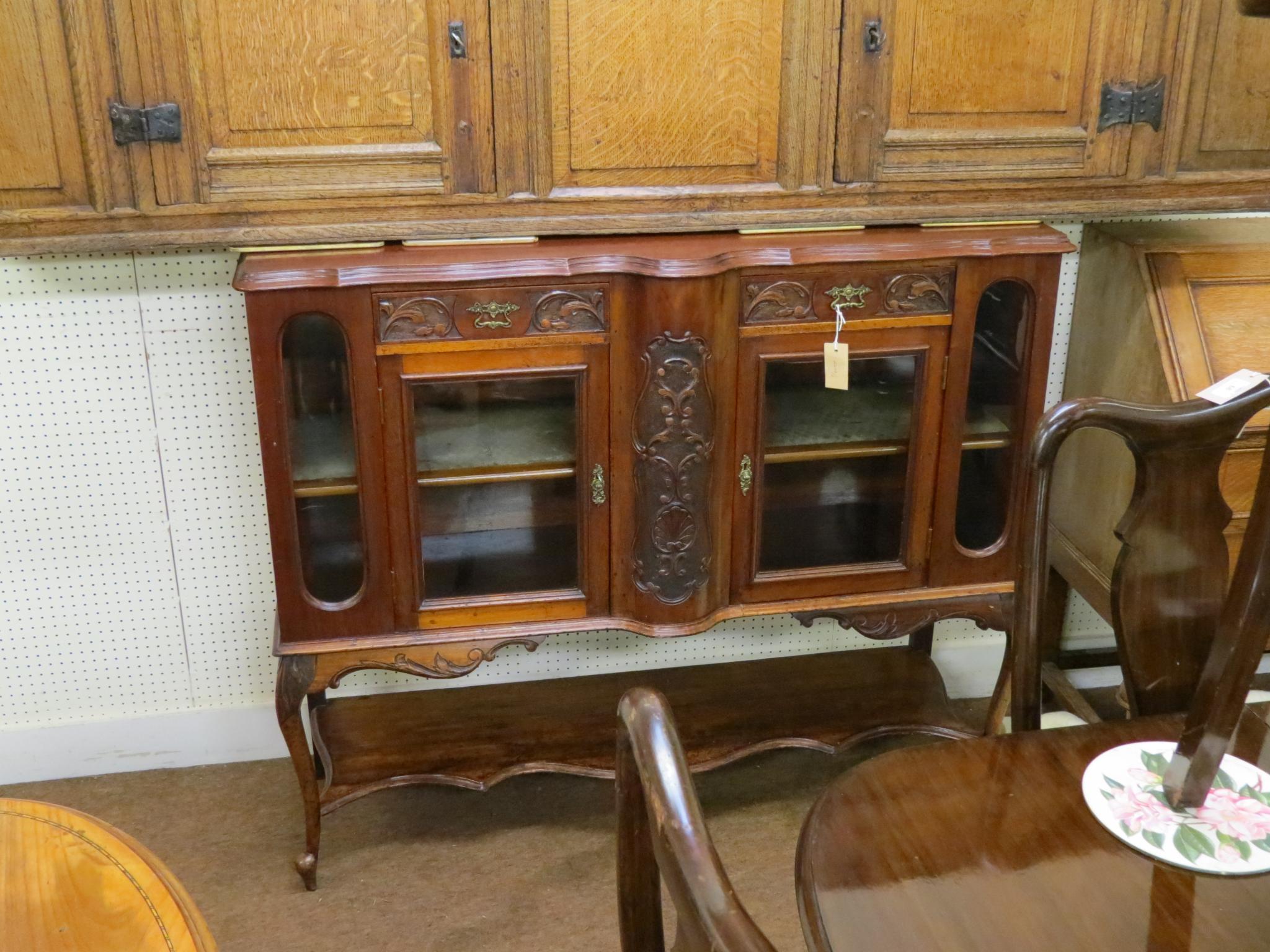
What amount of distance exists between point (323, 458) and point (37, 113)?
2.19ft

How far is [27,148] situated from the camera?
1896 mm

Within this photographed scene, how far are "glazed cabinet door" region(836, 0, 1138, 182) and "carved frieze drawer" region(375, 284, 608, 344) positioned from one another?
20.8 inches

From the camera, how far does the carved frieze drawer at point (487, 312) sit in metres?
1.90

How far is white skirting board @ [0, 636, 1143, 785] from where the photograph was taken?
2484 millimetres

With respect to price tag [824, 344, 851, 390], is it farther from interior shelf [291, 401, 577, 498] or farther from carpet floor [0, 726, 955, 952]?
carpet floor [0, 726, 955, 952]

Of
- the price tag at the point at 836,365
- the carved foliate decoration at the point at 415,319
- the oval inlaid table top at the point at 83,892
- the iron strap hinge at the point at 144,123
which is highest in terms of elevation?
the iron strap hinge at the point at 144,123

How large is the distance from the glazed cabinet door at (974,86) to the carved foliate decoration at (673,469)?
47 cm

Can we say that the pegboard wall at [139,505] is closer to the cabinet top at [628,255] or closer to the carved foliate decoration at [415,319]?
the cabinet top at [628,255]

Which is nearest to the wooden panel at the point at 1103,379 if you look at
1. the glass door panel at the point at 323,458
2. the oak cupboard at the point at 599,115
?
the oak cupboard at the point at 599,115

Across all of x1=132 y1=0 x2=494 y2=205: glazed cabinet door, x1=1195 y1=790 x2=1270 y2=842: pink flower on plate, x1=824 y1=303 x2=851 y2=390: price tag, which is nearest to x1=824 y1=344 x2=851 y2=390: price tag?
x1=824 y1=303 x2=851 y2=390: price tag

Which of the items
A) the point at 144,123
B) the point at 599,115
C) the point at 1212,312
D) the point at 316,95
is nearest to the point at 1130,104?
the point at 1212,312

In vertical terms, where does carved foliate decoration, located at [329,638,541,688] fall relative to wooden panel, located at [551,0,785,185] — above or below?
below

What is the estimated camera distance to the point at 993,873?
106 cm

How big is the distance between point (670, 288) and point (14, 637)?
1.49 metres
